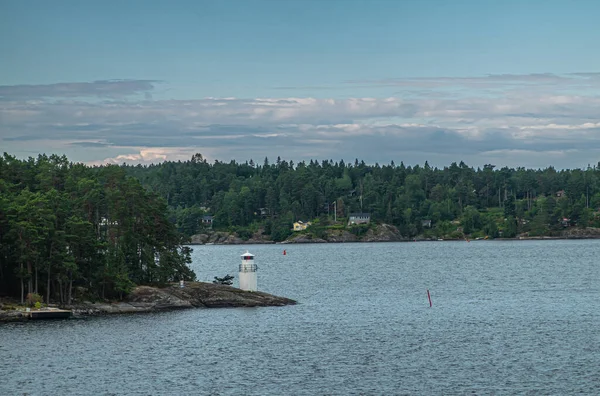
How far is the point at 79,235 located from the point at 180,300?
457 inches

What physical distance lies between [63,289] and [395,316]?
31155mm

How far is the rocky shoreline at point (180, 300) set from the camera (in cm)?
7769

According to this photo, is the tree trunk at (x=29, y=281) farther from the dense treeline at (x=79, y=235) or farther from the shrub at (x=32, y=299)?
the shrub at (x=32, y=299)

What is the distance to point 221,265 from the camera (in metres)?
162

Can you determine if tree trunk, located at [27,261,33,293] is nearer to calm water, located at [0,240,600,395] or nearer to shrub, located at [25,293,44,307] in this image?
shrub, located at [25,293,44,307]

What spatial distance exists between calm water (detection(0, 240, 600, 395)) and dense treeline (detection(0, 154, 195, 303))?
21.6 feet

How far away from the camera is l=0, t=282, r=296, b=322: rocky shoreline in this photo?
77688 millimetres

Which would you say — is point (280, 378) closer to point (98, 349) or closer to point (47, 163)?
point (98, 349)

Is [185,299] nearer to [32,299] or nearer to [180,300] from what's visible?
[180,300]

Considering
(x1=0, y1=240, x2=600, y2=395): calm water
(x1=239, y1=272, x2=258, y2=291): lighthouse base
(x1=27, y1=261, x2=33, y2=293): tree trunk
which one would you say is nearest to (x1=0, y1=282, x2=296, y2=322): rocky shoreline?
(x1=239, y1=272, x2=258, y2=291): lighthouse base

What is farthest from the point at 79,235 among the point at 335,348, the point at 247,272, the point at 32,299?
the point at 335,348

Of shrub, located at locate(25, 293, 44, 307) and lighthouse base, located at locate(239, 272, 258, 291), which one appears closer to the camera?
shrub, located at locate(25, 293, 44, 307)

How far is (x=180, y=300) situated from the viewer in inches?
3233

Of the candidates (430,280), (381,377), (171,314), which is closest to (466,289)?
(430,280)
